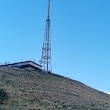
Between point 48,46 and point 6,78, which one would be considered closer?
point 6,78

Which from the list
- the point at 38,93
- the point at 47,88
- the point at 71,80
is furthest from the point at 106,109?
the point at 71,80

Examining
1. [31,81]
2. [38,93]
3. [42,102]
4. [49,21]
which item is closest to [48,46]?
[49,21]

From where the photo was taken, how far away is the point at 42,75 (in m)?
65.8

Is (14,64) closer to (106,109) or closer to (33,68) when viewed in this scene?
(33,68)

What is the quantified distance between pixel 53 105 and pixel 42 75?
75.1 feet

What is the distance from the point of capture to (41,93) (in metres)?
50.9

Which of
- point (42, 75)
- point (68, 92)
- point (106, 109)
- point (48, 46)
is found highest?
point (48, 46)

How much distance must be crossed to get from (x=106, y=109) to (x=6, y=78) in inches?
728

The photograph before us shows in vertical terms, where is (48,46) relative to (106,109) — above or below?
above

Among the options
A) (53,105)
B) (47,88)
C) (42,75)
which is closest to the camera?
(53,105)

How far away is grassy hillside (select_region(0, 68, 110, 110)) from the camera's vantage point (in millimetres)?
42438

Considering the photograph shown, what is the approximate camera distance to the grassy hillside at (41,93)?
42.4 meters

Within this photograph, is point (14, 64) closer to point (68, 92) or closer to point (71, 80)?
point (71, 80)

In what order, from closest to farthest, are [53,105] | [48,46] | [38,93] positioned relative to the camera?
[53,105] < [38,93] < [48,46]
